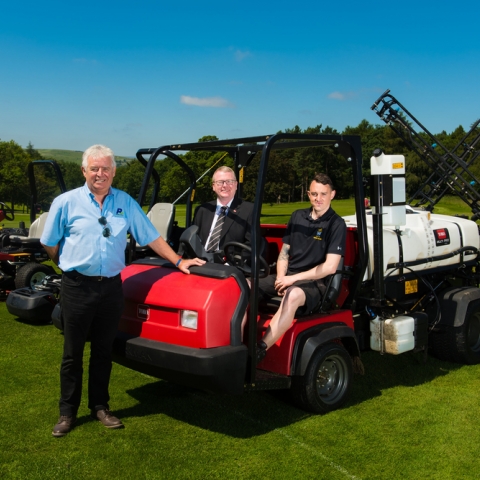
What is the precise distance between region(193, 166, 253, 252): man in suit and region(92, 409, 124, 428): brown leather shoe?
151cm

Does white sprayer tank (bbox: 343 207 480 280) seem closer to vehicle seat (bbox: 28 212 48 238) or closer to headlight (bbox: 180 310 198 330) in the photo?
headlight (bbox: 180 310 198 330)

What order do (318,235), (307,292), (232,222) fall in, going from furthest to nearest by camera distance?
(232,222) < (318,235) < (307,292)

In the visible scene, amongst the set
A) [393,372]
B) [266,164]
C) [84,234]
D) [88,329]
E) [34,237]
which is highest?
[266,164]

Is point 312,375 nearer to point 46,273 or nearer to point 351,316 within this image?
point 351,316

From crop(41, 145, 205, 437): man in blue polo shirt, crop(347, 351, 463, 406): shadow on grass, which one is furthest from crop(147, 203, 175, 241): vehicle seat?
crop(347, 351, 463, 406): shadow on grass

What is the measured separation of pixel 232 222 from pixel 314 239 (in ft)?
2.26

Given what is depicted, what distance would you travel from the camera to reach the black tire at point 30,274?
880 centimetres

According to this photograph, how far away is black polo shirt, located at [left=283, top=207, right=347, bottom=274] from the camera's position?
15.6 feet

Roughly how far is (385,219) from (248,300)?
73.5 inches

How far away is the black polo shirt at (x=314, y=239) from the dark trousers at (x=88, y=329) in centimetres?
149

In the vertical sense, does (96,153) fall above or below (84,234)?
above

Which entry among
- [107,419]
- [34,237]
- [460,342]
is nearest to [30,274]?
[34,237]

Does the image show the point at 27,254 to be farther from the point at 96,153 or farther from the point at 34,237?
the point at 96,153

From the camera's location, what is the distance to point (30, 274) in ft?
29.0
